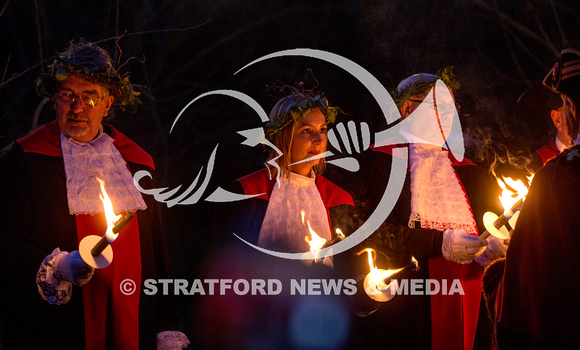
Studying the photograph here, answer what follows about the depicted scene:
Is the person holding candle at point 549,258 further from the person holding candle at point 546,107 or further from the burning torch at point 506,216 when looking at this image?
the person holding candle at point 546,107

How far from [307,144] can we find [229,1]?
2.26 m

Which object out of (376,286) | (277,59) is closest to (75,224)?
(376,286)

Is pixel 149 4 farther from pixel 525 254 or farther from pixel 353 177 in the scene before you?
pixel 525 254

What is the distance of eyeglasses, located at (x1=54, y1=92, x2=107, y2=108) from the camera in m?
3.04

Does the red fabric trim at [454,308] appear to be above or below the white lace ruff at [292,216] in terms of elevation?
below

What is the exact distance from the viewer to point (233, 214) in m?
3.60

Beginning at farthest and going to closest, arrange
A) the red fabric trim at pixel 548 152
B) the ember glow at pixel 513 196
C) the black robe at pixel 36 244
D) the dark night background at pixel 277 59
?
the dark night background at pixel 277 59
the red fabric trim at pixel 548 152
the black robe at pixel 36 244
the ember glow at pixel 513 196

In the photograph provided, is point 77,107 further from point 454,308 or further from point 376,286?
point 454,308

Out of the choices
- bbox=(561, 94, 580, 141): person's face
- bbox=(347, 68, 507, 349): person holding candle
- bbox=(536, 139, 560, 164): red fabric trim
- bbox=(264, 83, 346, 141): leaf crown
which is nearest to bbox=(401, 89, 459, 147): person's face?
bbox=(347, 68, 507, 349): person holding candle

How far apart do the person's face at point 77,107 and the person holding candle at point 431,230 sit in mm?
1921

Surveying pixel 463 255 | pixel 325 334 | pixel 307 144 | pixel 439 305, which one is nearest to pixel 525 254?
pixel 463 255

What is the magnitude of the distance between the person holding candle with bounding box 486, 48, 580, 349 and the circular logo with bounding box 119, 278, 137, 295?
81.8 inches

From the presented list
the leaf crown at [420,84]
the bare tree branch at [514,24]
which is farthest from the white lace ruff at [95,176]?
the bare tree branch at [514,24]

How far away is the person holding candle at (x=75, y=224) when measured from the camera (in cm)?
275
